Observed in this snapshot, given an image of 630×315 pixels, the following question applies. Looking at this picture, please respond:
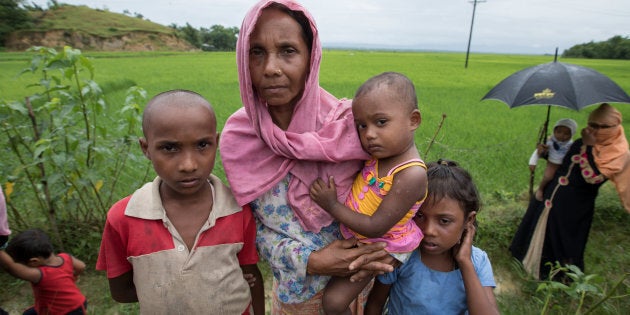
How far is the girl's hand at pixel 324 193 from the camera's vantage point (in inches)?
53.5

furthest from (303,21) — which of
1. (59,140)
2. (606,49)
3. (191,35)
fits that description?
(191,35)

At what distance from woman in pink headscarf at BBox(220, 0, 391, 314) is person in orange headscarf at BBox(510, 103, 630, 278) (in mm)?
2566

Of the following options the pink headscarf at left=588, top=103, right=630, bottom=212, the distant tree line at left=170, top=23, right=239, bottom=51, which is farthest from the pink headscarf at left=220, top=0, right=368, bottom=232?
the distant tree line at left=170, top=23, right=239, bottom=51

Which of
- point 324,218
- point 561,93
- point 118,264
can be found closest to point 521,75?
point 561,93

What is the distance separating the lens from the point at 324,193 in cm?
136

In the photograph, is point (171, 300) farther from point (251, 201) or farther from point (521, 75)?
point (521, 75)

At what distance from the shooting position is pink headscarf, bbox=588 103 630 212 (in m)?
2.87

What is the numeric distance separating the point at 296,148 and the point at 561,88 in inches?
111

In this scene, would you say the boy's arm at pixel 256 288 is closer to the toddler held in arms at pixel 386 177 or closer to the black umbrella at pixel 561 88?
the toddler held in arms at pixel 386 177

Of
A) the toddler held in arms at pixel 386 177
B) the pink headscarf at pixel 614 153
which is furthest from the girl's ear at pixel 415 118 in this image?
the pink headscarf at pixel 614 153

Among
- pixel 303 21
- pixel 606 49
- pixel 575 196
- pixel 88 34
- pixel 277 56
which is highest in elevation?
pixel 606 49

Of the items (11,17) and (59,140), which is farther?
(11,17)

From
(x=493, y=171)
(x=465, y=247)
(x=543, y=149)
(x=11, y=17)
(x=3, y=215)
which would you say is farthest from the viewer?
(x=11, y=17)

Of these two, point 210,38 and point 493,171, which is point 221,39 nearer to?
point 210,38
